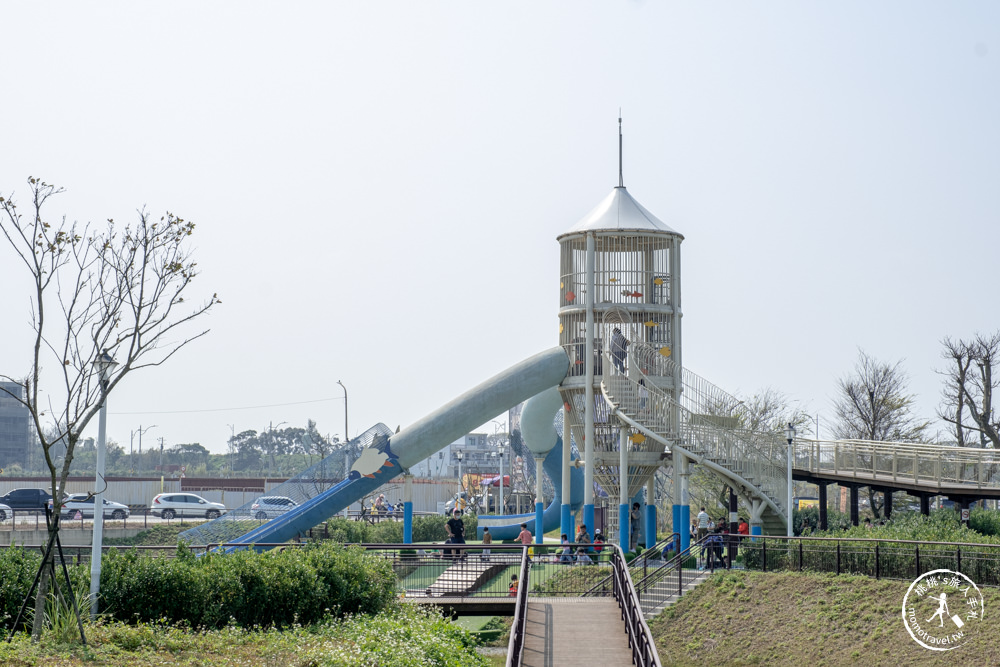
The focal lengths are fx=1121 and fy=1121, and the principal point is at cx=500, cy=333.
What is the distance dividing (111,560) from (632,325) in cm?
1890

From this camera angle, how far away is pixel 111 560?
57.7 feet

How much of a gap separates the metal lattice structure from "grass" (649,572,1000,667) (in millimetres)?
12416

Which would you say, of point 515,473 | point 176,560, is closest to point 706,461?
point 176,560

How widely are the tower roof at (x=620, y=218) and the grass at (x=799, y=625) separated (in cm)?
1117

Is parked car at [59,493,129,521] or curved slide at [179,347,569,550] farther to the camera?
parked car at [59,493,129,521]

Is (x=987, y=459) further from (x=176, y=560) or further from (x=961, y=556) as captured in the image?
(x=176, y=560)

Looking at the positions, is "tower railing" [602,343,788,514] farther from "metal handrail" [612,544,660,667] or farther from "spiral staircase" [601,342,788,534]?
"metal handrail" [612,544,660,667]

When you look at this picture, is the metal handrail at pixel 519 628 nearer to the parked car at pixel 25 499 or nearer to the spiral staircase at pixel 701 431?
the spiral staircase at pixel 701 431

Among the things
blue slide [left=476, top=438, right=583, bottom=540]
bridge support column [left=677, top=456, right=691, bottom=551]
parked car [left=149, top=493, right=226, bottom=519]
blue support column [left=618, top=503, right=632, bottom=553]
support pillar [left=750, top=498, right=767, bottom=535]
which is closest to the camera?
support pillar [left=750, top=498, right=767, bottom=535]

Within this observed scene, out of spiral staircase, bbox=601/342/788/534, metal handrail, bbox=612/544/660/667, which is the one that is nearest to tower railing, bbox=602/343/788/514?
spiral staircase, bbox=601/342/788/534

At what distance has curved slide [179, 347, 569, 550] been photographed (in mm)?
33500

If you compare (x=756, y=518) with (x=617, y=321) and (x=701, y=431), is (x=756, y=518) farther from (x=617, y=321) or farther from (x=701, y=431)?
(x=617, y=321)

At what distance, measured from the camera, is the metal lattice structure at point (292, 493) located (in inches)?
1289

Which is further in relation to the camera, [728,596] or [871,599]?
[728,596]
